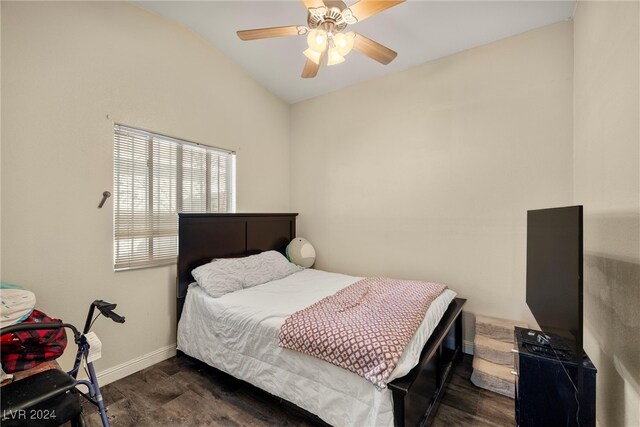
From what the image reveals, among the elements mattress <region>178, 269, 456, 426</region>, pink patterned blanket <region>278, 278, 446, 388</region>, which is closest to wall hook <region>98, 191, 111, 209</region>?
mattress <region>178, 269, 456, 426</region>

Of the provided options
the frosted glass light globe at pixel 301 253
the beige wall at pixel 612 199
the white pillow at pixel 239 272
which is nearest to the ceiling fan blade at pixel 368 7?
the beige wall at pixel 612 199

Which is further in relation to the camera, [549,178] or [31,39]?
[549,178]

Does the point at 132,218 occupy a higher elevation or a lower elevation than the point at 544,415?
higher

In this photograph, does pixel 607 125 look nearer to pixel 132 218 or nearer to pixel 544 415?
pixel 544 415

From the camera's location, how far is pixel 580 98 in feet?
6.59

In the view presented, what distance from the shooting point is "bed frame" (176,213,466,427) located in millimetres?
1408

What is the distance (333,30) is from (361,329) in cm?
193

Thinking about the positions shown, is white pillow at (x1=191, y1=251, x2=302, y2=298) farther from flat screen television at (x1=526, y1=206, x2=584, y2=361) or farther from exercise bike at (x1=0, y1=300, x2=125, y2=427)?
flat screen television at (x1=526, y1=206, x2=584, y2=361)

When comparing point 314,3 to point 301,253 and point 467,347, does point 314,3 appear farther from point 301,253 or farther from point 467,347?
point 467,347

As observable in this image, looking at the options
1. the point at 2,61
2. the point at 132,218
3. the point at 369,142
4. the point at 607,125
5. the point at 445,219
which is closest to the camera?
the point at 607,125

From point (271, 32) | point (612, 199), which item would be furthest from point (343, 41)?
point (612, 199)

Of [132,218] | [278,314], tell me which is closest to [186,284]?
[132,218]

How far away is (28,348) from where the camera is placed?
4.37 feet

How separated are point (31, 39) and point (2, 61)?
0.24m
